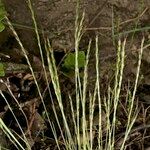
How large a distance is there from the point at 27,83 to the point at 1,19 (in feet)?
1.14

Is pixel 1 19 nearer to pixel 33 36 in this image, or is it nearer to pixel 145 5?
pixel 33 36

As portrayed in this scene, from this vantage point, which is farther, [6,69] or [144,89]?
[144,89]

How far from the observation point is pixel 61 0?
216cm

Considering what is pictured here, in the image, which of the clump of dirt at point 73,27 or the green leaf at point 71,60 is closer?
the green leaf at point 71,60

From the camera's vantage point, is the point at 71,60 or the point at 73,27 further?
the point at 73,27

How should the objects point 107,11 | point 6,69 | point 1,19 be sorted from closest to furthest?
point 1,19
point 6,69
point 107,11

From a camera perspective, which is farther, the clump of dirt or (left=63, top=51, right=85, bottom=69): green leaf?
the clump of dirt

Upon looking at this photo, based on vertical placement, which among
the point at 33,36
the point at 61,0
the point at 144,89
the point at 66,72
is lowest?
the point at 144,89

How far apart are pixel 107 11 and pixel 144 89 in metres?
0.42

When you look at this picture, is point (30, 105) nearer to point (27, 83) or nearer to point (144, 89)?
point (27, 83)

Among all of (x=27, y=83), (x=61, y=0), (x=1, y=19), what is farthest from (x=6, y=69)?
(x=61, y=0)

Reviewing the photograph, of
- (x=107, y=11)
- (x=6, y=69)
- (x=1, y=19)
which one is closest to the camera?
(x=1, y=19)

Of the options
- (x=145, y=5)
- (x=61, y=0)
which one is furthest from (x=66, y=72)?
(x=145, y=5)

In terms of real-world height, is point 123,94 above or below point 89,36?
below
